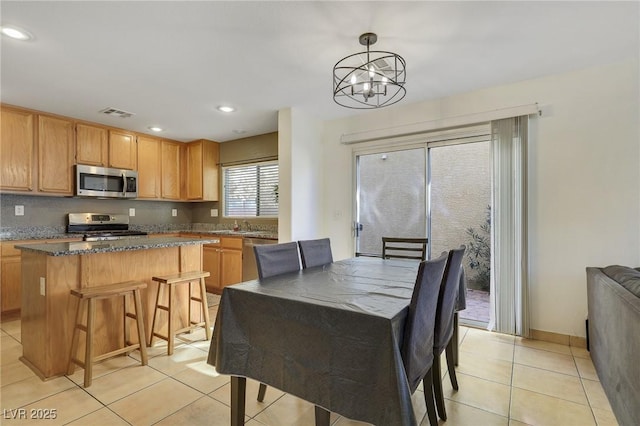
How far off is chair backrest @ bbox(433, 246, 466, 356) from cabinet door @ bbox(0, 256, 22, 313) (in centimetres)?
437

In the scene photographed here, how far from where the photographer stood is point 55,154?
3.91 meters

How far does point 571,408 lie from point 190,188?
531 cm

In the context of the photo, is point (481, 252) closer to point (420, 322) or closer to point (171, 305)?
point (420, 322)

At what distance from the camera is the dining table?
1.16 m

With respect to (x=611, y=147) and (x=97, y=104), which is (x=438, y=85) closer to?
(x=611, y=147)

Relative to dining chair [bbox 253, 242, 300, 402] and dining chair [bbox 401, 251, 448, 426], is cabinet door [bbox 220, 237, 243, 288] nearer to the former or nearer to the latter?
dining chair [bbox 253, 242, 300, 402]

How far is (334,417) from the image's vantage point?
1.83 meters

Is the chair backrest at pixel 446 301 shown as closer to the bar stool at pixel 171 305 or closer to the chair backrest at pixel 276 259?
the chair backrest at pixel 276 259

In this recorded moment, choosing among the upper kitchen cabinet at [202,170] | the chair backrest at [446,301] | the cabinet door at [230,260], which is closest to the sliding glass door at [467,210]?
the chair backrest at [446,301]

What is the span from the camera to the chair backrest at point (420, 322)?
1.29m

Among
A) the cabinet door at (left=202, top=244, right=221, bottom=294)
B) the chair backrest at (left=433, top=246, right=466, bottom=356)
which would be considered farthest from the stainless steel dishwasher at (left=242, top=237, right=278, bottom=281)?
the chair backrest at (left=433, top=246, right=466, bottom=356)

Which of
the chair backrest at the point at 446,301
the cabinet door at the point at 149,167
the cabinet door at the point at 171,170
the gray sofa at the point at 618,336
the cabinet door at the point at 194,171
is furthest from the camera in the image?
the cabinet door at the point at 194,171

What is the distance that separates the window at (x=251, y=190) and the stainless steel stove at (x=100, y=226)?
1.46 metres

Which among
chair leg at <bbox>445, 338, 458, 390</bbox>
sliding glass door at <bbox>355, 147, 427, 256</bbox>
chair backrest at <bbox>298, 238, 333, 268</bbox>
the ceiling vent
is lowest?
chair leg at <bbox>445, 338, 458, 390</bbox>
